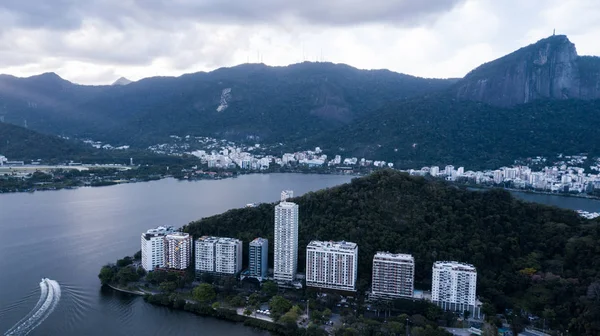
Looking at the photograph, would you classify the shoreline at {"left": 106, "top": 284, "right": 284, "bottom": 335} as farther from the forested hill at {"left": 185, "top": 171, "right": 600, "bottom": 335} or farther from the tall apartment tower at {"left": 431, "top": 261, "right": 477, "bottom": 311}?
the tall apartment tower at {"left": 431, "top": 261, "right": 477, "bottom": 311}

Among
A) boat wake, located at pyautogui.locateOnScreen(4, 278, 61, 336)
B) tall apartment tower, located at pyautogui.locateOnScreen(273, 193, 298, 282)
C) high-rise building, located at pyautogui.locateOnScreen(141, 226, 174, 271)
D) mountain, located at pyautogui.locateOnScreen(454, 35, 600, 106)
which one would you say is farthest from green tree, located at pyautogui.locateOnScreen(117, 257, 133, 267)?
mountain, located at pyautogui.locateOnScreen(454, 35, 600, 106)

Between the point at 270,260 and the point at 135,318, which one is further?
the point at 270,260

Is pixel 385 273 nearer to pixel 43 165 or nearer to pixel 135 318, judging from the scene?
pixel 135 318

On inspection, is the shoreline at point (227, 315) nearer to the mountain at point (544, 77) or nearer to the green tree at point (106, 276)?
the green tree at point (106, 276)

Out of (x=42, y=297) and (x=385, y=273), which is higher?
(x=385, y=273)

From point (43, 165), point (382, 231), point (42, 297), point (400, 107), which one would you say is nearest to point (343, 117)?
point (400, 107)

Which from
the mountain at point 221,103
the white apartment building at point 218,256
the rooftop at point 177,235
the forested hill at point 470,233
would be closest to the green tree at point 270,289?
the white apartment building at point 218,256

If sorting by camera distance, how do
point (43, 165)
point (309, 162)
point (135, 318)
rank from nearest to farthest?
point (135, 318) → point (43, 165) → point (309, 162)
